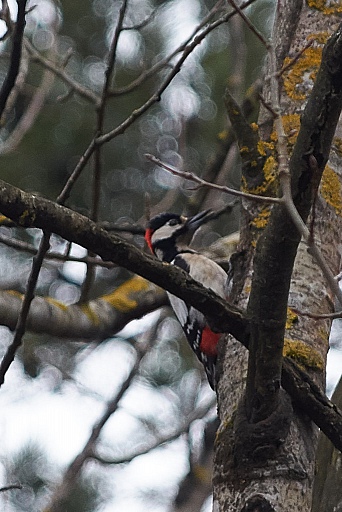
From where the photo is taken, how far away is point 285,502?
203 cm

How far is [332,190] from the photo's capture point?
269 cm

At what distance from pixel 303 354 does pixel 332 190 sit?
0.61 metres

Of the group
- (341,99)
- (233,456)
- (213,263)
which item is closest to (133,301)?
(213,263)

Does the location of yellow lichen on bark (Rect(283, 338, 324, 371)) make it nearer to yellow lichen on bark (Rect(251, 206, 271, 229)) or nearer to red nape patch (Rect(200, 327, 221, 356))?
yellow lichen on bark (Rect(251, 206, 271, 229))

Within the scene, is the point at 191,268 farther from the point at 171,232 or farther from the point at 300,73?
the point at 300,73

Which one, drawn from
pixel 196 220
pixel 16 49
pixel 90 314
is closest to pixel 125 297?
pixel 90 314

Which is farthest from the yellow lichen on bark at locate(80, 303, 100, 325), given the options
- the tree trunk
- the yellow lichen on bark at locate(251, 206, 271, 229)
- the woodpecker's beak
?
the yellow lichen on bark at locate(251, 206, 271, 229)

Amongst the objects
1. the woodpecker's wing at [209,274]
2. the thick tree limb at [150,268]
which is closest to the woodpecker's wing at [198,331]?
the woodpecker's wing at [209,274]

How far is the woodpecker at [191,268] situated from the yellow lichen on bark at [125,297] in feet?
0.51

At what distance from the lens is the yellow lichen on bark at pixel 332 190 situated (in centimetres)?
267

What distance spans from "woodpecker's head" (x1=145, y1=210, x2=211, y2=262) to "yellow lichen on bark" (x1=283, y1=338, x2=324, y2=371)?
Answer: 6.35ft

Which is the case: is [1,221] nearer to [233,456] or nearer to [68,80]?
[68,80]

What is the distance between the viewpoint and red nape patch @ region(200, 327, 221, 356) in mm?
4008

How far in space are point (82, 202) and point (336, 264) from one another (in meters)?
3.11
